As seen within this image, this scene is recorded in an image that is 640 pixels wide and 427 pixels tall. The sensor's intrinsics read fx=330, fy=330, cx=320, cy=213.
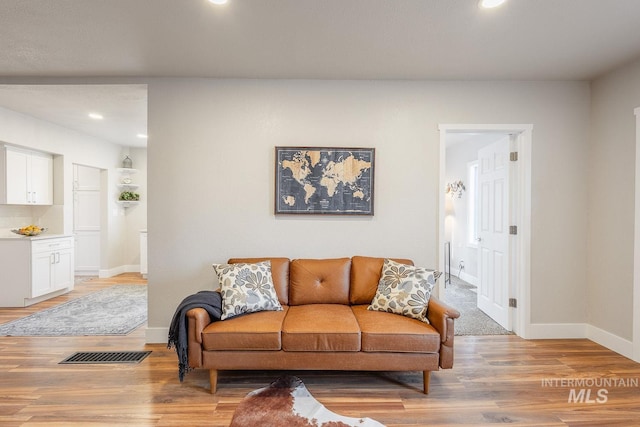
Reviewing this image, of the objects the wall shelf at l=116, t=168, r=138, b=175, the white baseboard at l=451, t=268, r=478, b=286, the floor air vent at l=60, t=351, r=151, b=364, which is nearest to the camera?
the floor air vent at l=60, t=351, r=151, b=364

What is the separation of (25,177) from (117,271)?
2508 mm

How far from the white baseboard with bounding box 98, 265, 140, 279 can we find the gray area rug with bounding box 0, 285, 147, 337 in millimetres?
1435

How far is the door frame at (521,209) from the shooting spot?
3390mm

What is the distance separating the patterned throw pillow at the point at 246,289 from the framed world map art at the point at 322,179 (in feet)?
2.47

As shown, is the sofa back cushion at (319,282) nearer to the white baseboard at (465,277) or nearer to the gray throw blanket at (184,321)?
the gray throw blanket at (184,321)

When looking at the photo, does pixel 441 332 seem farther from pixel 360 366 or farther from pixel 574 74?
pixel 574 74

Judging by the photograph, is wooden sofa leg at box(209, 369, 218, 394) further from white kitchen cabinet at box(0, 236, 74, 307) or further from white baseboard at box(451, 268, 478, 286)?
white baseboard at box(451, 268, 478, 286)

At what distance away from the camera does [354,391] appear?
8.00 ft

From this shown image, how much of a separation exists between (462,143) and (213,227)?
501 centimetres

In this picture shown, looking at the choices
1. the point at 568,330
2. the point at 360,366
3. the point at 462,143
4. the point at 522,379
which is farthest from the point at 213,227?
the point at 462,143

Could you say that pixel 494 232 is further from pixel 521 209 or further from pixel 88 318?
pixel 88 318

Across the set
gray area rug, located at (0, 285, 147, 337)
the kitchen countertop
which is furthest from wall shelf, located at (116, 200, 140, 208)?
gray area rug, located at (0, 285, 147, 337)

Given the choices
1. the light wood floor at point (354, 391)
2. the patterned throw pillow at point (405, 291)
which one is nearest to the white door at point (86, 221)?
the light wood floor at point (354, 391)

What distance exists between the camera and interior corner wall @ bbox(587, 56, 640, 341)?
3025 mm
